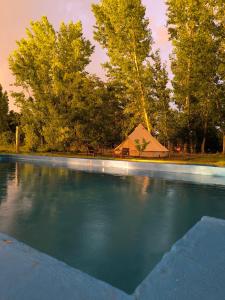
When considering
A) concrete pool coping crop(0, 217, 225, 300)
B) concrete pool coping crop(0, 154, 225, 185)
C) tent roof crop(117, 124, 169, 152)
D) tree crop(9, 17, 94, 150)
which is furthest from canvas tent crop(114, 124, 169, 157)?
concrete pool coping crop(0, 217, 225, 300)

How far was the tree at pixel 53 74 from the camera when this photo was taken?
32.8 meters

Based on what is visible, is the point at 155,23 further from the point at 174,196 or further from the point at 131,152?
the point at 174,196

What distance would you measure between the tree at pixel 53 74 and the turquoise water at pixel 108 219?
20.2 meters

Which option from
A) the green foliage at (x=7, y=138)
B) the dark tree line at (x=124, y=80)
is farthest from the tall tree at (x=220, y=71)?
the green foliage at (x=7, y=138)

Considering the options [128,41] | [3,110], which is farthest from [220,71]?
[3,110]

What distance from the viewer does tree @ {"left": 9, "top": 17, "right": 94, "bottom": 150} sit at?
108 feet

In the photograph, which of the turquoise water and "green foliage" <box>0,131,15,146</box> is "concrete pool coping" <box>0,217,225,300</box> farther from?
"green foliage" <box>0,131,15,146</box>

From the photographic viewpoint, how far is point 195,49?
2612 centimetres

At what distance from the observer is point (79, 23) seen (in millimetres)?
33969

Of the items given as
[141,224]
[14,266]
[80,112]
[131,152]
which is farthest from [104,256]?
[80,112]

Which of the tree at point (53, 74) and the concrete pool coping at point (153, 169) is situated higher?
the tree at point (53, 74)

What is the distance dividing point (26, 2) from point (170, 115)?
17281 mm

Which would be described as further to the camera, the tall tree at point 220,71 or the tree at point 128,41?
the tree at point 128,41

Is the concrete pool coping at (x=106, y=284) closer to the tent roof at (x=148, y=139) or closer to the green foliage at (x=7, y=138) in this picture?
the tent roof at (x=148, y=139)
